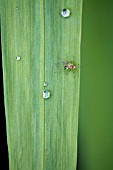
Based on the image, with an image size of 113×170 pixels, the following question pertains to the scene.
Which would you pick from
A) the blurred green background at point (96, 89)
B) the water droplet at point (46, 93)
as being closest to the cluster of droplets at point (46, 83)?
the water droplet at point (46, 93)

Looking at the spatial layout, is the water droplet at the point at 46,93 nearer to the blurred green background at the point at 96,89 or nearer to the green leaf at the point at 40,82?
the green leaf at the point at 40,82

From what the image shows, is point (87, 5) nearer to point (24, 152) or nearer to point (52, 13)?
point (52, 13)

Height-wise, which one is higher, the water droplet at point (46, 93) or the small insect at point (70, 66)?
the small insect at point (70, 66)

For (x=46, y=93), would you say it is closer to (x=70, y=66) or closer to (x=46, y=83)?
(x=46, y=83)

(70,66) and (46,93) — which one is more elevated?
(70,66)

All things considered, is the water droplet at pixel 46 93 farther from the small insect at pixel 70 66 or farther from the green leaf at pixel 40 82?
the small insect at pixel 70 66

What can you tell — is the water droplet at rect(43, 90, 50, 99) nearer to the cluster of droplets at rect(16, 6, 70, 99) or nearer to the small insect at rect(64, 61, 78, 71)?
the cluster of droplets at rect(16, 6, 70, 99)

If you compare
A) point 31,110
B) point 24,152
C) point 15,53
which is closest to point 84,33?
point 15,53

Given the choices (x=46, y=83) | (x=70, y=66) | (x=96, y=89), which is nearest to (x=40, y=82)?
(x=46, y=83)
